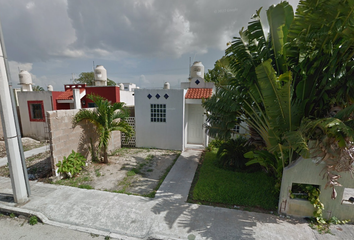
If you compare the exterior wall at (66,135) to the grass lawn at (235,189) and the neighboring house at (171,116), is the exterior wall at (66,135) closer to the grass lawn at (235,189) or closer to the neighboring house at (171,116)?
the neighboring house at (171,116)

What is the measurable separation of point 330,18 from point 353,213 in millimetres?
4216

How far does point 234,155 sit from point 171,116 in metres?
3.75

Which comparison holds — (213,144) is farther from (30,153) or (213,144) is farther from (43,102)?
(43,102)

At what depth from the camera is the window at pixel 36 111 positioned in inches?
470

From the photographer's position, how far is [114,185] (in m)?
5.50

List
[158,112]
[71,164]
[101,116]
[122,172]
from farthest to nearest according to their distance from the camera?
1. [158,112]
2. [101,116]
3. [122,172]
4. [71,164]

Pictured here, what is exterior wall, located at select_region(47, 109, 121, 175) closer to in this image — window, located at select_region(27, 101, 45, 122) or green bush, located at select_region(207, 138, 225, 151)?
green bush, located at select_region(207, 138, 225, 151)

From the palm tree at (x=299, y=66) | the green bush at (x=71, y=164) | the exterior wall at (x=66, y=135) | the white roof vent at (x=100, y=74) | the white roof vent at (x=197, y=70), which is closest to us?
Answer: the palm tree at (x=299, y=66)

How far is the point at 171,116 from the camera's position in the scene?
8898mm

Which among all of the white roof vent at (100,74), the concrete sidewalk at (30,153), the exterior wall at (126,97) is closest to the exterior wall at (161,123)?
the concrete sidewalk at (30,153)

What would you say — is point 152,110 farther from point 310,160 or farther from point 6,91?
point 310,160

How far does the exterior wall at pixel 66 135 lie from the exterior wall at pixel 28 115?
22.2 feet

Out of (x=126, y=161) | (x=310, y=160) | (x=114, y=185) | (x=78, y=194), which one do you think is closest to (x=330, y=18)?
(x=310, y=160)

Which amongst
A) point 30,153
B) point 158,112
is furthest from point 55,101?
point 158,112
